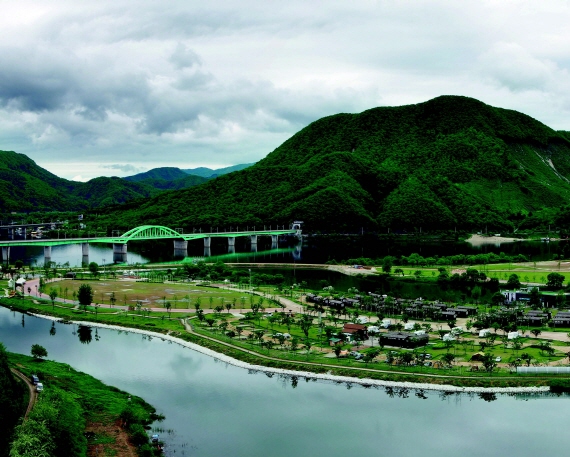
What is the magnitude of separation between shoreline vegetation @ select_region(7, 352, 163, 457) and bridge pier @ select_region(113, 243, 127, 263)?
84290 millimetres

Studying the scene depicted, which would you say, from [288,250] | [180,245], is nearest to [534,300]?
[288,250]

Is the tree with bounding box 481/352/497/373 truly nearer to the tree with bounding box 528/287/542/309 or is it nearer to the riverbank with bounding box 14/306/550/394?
the riverbank with bounding box 14/306/550/394

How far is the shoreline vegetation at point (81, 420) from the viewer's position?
28.9 m

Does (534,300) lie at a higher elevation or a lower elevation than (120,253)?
lower

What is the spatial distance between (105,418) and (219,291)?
43.3 metres

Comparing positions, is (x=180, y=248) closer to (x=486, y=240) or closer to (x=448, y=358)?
(x=486, y=240)

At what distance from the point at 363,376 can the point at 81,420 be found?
58.9 ft

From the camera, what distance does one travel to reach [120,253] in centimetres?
13575

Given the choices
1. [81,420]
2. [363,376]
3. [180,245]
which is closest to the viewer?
[81,420]

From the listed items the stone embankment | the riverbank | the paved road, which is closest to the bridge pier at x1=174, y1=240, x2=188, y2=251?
the stone embankment

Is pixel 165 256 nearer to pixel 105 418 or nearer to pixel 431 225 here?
pixel 431 225

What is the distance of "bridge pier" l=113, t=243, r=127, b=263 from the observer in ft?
421

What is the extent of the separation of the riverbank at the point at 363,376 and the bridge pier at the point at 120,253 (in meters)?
81.7

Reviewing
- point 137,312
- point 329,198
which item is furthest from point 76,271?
point 329,198
